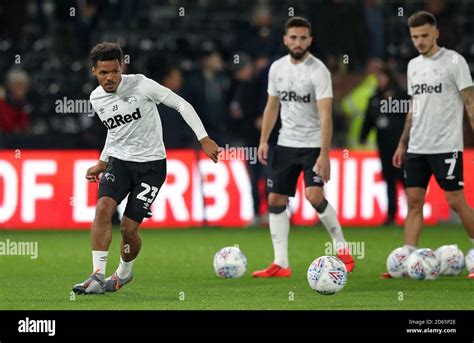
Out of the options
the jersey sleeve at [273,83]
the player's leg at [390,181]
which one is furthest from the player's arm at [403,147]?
the player's leg at [390,181]

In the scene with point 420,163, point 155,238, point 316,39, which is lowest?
point 155,238

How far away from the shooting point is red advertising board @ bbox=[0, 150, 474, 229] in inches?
739

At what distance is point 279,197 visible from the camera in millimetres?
13547

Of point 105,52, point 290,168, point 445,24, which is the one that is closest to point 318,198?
point 290,168

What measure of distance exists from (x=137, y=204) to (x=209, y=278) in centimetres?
185

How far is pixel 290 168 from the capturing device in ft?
44.1

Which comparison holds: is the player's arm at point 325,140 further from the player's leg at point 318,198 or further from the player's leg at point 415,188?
the player's leg at point 415,188

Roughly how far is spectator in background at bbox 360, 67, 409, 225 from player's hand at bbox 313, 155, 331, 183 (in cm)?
601

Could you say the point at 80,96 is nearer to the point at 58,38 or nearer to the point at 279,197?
the point at 58,38

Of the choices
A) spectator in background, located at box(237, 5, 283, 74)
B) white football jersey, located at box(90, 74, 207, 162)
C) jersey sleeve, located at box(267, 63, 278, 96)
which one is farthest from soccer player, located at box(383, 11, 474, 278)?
spectator in background, located at box(237, 5, 283, 74)

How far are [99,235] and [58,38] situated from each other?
11818 mm

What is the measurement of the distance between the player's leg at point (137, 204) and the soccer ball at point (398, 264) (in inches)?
101

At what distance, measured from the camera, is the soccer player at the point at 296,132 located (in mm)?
13148
